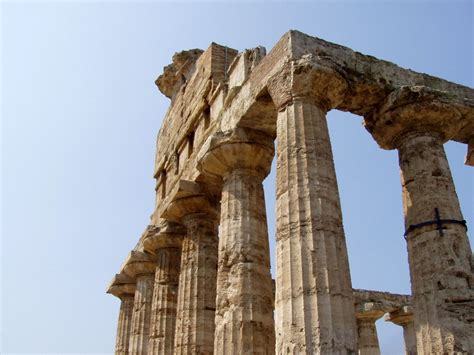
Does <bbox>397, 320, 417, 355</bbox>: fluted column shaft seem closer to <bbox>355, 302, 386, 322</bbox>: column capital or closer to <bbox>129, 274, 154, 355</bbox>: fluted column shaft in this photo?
<bbox>355, 302, 386, 322</bbox>: column capital

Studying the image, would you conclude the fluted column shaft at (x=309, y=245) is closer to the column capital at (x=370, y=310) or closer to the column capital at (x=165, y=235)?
the column capital at (x=165, y=235)

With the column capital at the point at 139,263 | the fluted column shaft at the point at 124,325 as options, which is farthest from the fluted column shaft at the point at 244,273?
the fluted column shaft at the point at 124,325

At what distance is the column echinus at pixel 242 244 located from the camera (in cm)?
1247

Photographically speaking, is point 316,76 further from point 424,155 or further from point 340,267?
point 340,267

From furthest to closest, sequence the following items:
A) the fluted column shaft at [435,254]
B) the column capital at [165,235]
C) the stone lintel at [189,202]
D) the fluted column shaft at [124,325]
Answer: the fluted column shaft at [124,325]
the column capital at [165,235]
the stone lintel at [189,202]
the fluted column shaft at [435,254]

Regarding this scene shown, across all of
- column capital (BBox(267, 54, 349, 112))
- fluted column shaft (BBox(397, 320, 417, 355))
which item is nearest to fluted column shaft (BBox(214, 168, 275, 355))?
column capital (BBox(267, 54, 349, 112))

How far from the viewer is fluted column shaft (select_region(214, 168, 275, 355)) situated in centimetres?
1240

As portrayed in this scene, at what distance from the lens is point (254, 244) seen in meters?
13.5

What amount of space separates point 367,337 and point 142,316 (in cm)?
1062

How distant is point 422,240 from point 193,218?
24.3 feet

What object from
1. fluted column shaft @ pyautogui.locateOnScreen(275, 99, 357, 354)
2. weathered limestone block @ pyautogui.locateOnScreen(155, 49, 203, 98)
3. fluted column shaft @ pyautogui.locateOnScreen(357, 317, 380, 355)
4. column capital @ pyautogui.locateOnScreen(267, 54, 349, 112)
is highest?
weathered limestone block @ pyautogui.locateOnScreen(155, 49, 203, 98)

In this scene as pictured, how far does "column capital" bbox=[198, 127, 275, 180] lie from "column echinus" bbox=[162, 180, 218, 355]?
1.75m

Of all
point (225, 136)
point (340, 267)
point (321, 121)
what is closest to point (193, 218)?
point (225, 136)

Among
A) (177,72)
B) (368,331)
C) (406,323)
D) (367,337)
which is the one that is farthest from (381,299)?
(177,72)
